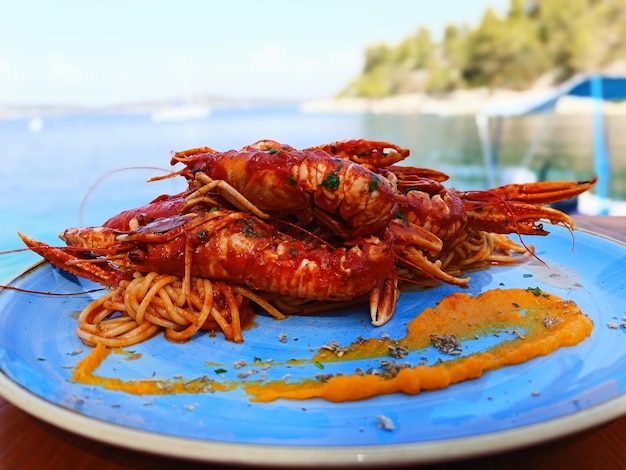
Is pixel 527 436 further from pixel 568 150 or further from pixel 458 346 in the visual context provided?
pixel 568 150

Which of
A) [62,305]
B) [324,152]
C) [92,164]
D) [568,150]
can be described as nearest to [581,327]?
[324,152]

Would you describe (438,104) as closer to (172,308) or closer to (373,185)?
(373,185)

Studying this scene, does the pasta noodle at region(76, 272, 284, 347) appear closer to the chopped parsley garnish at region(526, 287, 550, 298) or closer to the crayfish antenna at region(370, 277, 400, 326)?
the crayfish antenna at region(370, 277, 400, 326)

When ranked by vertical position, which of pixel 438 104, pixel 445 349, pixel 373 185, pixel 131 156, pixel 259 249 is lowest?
pixel 438 104

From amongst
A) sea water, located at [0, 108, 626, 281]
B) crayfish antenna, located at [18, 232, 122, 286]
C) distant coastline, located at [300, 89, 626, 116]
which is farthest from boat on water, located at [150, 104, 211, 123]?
crayfish antenna, located at [18, 232, 122, 286]

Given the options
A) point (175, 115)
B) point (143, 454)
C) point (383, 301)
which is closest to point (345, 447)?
point (143, 454)

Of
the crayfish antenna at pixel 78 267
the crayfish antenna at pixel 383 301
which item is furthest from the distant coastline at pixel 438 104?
the crayfish antenna at pixel 78 267

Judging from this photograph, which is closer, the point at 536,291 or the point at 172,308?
the point at 172,308
